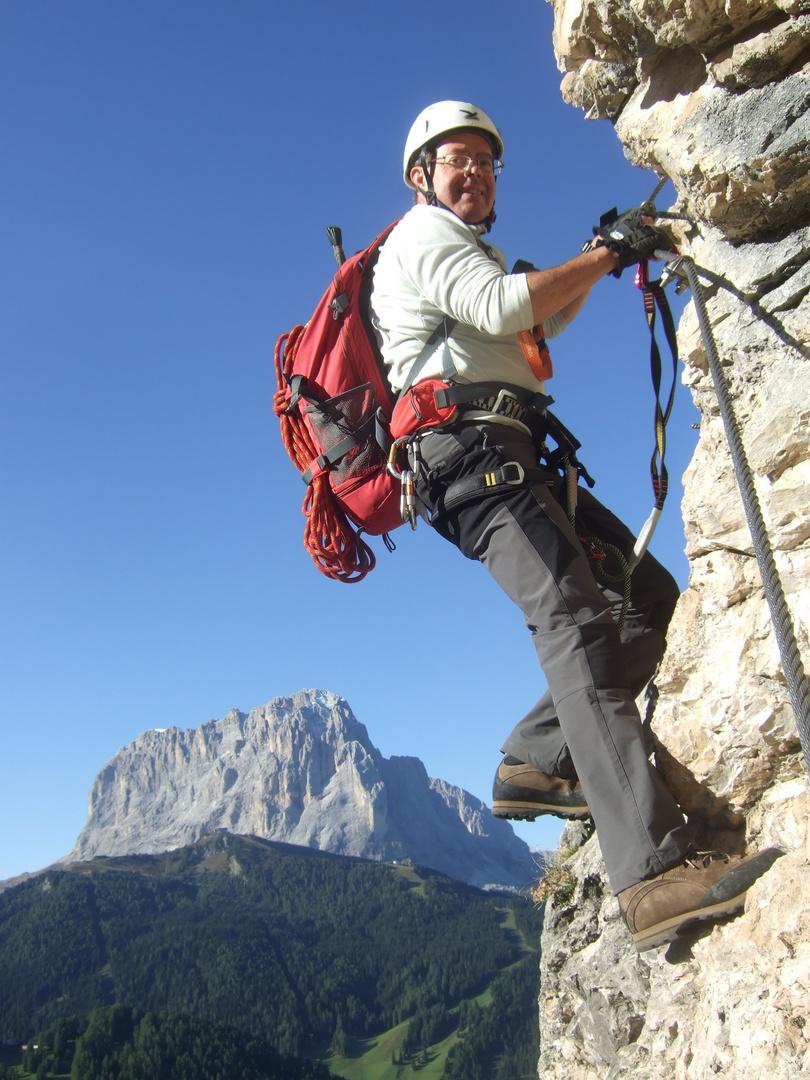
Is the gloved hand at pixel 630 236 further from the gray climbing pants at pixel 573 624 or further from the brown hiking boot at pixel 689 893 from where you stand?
the brown hiking boot at pixel 689 893

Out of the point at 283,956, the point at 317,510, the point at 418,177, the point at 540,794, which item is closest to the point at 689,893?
the point at 540,794

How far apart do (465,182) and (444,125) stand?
0.36 m

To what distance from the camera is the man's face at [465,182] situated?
15.5ft

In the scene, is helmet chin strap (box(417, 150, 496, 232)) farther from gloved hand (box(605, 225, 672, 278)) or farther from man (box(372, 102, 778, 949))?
gloved hand (box(605, 225, 672, 278))

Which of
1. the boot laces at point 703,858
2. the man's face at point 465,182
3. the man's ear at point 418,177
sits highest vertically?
the man's ear at point 418,177

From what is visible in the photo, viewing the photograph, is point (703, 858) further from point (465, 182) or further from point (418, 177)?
point (418, 177)

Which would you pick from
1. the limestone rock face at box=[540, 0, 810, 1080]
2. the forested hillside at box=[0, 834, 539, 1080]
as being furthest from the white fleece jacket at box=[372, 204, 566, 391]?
the forested hillside at box=[0, 834, 539, 1080]

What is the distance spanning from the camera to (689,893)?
3.29 metres

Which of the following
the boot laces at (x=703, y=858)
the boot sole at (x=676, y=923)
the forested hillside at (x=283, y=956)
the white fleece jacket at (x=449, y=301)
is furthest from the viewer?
the forested hillside at (x=283, y=956)

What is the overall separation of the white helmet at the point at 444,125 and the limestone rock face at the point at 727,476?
0.58 meters

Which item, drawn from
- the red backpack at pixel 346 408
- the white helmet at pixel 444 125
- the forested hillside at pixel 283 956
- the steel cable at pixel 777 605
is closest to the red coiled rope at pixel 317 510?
the red backpack at pixel 346 408

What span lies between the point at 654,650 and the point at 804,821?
1533 millimetres

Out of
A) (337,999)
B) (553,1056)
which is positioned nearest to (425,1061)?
(337,999)

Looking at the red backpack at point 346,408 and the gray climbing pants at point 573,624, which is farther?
the red backpack at point 346,408
